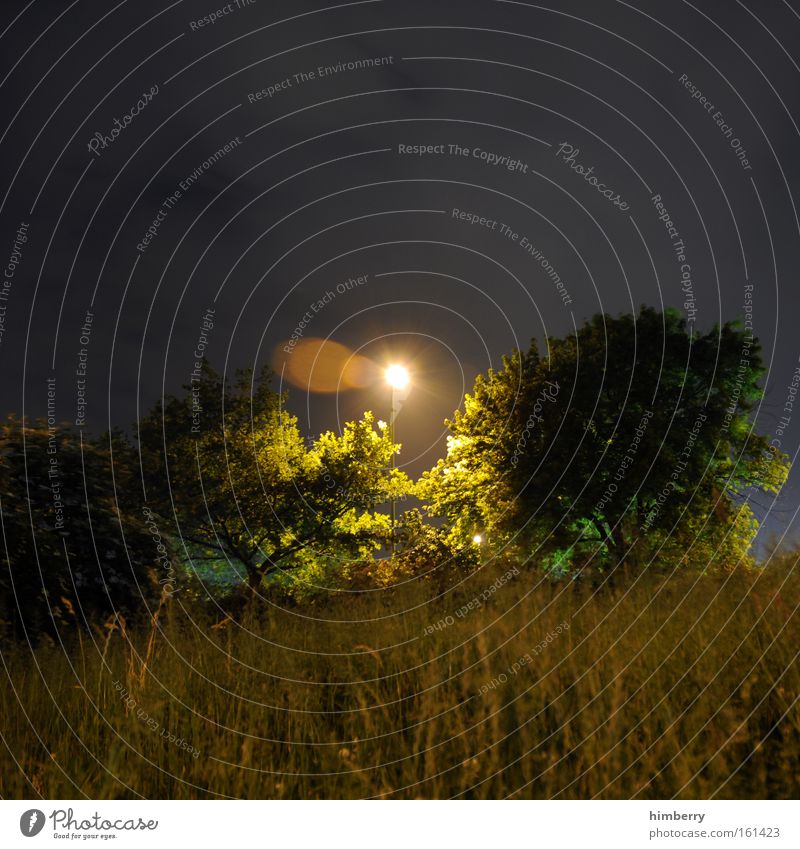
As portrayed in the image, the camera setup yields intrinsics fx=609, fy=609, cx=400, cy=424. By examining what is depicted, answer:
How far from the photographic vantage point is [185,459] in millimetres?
32500

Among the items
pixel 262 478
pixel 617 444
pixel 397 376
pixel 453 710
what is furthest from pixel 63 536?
pixel 262 478

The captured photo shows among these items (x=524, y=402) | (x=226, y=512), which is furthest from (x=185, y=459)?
(x=524, y=402)

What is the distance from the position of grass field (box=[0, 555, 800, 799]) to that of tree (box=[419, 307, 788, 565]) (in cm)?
1620

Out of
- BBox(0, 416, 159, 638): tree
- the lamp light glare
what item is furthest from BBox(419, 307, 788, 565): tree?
BBox(0, 416, 159, 638): tree

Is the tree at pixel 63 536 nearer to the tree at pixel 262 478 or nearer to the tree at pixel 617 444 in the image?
the tree at pixel 617 444

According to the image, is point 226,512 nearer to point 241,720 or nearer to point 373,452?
point 373,452

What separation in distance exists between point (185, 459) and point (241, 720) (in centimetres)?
2975

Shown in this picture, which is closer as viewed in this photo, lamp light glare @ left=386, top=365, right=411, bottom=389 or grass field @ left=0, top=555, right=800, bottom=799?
grass field @ left=0, top=555, right=800, bottom=799

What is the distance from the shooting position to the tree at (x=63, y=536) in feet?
29.9

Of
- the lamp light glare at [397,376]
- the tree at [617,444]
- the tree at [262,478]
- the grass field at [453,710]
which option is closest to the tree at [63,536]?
the grass field at [453,710]

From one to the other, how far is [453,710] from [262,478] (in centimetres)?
3022

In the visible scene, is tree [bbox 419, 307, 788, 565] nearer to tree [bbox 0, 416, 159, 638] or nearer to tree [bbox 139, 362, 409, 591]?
tree [bbox 139, 362, 409, 591]

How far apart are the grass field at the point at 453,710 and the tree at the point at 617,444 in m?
16.2

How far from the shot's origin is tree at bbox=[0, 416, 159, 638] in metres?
9.10
